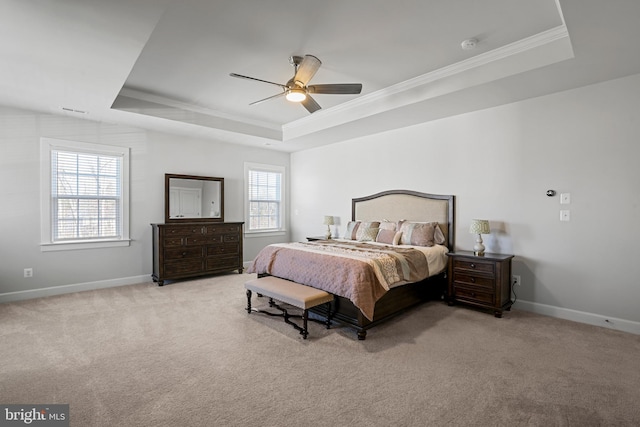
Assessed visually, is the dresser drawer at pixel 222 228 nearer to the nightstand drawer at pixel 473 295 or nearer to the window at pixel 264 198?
the window at pixel 264 198

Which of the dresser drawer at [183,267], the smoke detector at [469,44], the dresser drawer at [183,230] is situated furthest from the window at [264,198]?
the smoke detector at [469,44]

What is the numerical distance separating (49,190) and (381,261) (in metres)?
4.57

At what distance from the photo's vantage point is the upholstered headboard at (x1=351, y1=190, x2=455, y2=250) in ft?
14.9

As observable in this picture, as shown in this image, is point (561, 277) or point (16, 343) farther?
point (561, 277)

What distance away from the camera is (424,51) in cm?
322

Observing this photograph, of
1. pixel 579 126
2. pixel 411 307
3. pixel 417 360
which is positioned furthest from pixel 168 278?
pixel 579 126

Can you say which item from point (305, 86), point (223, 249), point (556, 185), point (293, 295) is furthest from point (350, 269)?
point (223, 249)

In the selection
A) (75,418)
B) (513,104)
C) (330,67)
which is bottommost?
(75,418)

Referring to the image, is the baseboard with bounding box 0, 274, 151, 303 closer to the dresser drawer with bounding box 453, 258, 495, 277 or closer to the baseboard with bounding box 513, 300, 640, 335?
the dresser drawer with bounding box 453, 258, 495, 277

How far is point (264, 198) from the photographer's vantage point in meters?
6.83

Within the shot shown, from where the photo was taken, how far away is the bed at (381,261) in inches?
121

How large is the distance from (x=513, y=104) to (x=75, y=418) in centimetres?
505

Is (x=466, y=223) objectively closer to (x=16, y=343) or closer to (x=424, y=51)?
(x=424, y=51)

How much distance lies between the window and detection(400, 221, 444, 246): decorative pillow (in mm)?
3249
